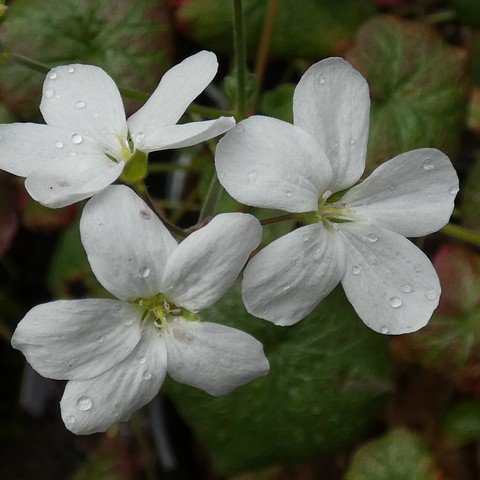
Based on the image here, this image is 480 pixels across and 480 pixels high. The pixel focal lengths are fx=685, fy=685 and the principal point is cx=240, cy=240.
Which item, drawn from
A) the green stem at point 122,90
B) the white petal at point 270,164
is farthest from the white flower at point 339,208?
the green stem at point 122,90

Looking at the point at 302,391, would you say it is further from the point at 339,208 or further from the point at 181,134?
the point at 181,134

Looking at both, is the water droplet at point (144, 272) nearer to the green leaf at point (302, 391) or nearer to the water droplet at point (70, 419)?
the water droplet at point (70, 419)

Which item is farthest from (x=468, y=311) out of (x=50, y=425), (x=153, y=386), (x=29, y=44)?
(x=50, y=425)

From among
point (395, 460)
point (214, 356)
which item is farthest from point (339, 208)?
point (395, 460)

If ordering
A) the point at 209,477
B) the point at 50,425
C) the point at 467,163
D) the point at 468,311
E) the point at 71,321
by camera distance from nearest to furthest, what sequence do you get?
the point at 71,321, the point at 468,311, the point at 467,163, the point at 209,477, the point at 50,425

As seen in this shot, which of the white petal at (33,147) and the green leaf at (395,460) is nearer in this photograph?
the white petal at (33,147)

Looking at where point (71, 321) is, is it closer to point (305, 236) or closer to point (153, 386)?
point (153, 386)
